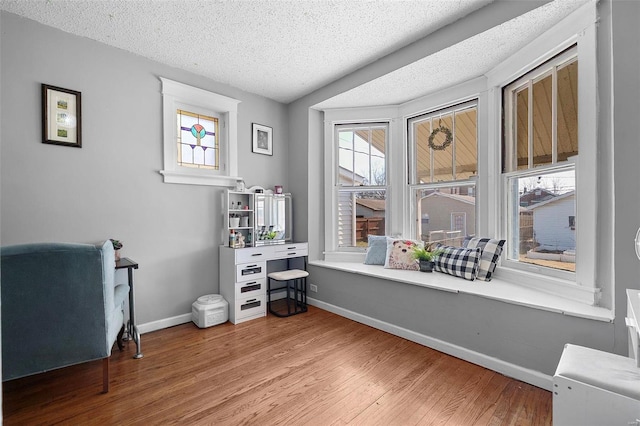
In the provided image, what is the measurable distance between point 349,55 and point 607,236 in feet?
8.17

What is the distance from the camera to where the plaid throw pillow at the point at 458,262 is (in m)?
2.60

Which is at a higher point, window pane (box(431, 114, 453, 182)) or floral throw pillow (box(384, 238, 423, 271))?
window pane (box(431, 114, 453, 182))

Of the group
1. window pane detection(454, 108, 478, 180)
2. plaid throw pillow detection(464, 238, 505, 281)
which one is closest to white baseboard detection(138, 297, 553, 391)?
plaid throw pillow detection(464, 238, 505, 281)

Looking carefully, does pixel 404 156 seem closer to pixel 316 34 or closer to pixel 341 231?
pixel 341 231

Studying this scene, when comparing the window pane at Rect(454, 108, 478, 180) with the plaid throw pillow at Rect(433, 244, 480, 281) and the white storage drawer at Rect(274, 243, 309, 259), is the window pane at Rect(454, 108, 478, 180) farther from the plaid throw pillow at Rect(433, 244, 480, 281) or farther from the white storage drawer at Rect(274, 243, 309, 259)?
the white storage drawer at Rect(274, 243, 309, 259)

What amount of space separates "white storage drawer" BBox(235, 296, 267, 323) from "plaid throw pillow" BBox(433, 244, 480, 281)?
1.94 metres

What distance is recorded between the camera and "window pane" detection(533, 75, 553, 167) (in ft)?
7.54

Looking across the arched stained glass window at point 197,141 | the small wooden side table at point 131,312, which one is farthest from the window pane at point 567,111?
the small wooden side table at point 131,312

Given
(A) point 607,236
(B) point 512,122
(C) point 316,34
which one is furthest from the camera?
(B) point 512,122

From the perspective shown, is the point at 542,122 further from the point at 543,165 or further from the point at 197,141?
the point at 197,141

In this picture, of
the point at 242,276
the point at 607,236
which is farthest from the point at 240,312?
the point at 607,236

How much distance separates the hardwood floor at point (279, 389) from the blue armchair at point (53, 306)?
258 millimetres

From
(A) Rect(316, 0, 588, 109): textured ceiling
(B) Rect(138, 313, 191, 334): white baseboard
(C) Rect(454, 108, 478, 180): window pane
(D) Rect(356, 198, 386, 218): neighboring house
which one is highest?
(A) Rect(316, 0, 588, 109): textured ceiling

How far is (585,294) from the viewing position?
1.93 metres
